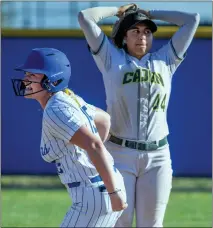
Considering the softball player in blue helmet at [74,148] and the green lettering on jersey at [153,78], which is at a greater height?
→ the green lettering on jersey at [153,78]

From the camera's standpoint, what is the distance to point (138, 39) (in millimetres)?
6324

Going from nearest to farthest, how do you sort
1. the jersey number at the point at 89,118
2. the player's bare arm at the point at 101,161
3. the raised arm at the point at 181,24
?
the player's bare arm at the point at 101,161
the jersey number at the point at 89,118
the raised arm at the point at 181,24

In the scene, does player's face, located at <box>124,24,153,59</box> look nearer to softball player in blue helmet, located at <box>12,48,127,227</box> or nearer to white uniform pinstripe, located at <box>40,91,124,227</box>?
softball player in blue helmet, located at <box>12,48,127,227</box>

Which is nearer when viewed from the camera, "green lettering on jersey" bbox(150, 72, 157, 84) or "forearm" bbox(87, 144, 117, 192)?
"forearm" bbox(87, 144, 117, 192)

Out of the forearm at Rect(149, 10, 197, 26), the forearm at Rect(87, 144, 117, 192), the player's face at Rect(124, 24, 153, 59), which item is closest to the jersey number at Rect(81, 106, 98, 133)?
the forearm at Rect(87, 144, 117, 192)

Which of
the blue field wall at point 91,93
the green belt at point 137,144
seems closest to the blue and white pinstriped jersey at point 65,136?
the green belt at point 137,144

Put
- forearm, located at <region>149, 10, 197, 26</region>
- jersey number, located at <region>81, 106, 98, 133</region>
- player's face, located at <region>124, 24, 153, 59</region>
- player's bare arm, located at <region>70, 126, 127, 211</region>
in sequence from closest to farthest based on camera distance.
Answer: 1. player's bare arm, located at <region>70, 126, 127, 211</region>
2. jersey number, located at <region>81, 106, 98, 133</region>
3. player's face, located at <region>124, 24, 153, 59</region>
4. forearm, located at <region>149, 10, 197, 26</region>

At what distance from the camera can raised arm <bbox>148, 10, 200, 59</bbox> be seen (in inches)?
254

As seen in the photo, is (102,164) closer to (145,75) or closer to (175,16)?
(145,75)

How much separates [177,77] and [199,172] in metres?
1.39

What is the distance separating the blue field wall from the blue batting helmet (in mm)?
7529

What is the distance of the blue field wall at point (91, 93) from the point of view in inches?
494

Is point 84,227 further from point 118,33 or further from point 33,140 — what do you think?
point 33,140

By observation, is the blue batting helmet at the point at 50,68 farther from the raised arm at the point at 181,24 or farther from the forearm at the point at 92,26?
the raised arm at the point at 181,24
